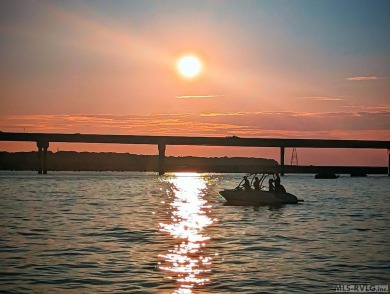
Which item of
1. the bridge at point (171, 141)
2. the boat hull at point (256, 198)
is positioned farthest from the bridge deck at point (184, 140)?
the boat hull at point (256, 198)

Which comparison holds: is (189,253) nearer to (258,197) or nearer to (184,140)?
(258,197)

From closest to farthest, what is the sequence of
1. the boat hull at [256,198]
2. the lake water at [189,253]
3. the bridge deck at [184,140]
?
the lake water at [189,253] < the boat hull at [256,198] < the bridge deck at [184,140]

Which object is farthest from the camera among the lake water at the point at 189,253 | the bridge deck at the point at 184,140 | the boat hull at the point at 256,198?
the bridge deck at the point at 184,140

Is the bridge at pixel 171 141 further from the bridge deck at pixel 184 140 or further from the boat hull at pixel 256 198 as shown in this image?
the boat hull at pixel 256 198

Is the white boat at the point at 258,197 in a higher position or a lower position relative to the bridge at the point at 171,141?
lower

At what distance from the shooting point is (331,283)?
80.2 feet

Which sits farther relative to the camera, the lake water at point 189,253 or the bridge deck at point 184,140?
the bridge deck at point 184,140

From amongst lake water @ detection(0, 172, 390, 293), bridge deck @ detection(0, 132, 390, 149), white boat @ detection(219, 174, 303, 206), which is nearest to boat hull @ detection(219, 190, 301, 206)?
white boat @ detection(219, 174, 303, 206)

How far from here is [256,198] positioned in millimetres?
64125

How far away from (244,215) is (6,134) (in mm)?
128810

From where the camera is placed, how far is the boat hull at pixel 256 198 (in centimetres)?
6394

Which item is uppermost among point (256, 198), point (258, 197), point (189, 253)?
point (258, 197)

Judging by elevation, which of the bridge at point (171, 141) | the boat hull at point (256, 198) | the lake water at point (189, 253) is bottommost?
the lake water at point (189, 253)

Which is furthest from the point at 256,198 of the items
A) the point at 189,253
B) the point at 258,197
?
the point at 189,253
